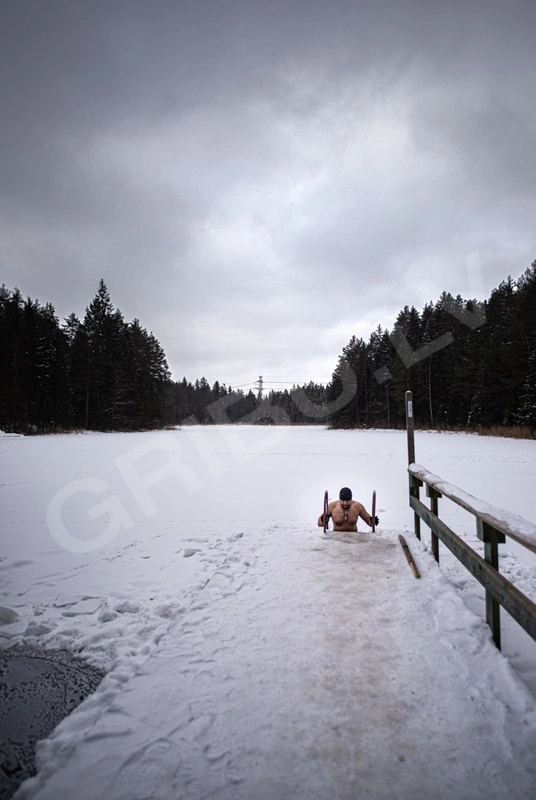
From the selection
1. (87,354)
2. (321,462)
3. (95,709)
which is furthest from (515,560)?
(87,354)

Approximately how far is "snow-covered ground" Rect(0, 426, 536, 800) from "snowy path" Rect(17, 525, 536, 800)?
0.04 feet

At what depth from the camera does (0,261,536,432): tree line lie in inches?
1296

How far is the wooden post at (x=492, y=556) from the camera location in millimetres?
2994

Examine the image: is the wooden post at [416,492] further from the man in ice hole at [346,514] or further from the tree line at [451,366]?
the tree line at [451,366]

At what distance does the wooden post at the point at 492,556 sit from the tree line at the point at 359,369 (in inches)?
1115

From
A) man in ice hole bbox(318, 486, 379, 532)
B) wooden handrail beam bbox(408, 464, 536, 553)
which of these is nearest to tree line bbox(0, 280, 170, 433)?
man in ice hole bbox(318, 486, 379, 532)

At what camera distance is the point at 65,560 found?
19.6 feet

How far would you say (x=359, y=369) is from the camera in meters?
57.9

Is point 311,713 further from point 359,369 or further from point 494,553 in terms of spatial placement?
point 359,369

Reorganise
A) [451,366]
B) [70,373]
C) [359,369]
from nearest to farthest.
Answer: [451,366]
[70,373]
[359,369]

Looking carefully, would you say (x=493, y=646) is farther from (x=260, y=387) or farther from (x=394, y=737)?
(x=260, y=387)

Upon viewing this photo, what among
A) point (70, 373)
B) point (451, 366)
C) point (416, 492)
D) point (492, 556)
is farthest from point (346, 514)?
point (70, 373)

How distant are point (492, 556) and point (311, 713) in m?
1.92

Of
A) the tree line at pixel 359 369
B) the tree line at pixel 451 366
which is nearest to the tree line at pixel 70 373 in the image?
the tree line at pixel 359 369
